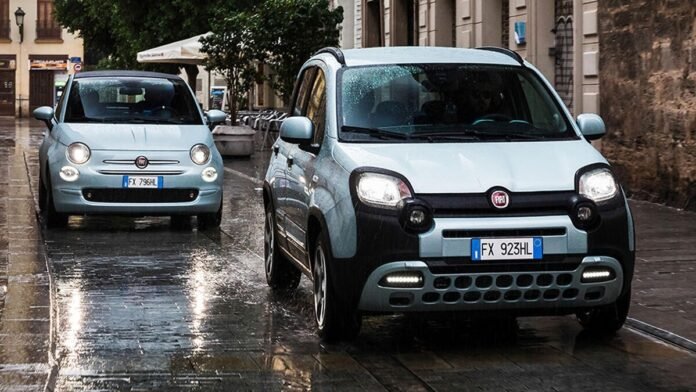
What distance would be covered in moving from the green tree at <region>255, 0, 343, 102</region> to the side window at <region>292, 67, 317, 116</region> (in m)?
20.3

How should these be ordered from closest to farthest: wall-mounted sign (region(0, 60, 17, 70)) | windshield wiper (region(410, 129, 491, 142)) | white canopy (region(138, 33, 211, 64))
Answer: windshield wiper (region(410, 129, 491, 142)), white canopy (region(138, 33, 211, 64)), wall-mounted sign (region(0, 60, 17, 70))

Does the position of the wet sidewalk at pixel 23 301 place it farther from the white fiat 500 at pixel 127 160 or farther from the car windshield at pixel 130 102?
the car windshield at pixel 130 102

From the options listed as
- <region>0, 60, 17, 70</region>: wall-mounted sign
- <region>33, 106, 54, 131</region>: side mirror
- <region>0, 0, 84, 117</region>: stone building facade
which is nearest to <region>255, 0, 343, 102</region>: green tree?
<region>33, 106, 54, 131</region>: side mirror

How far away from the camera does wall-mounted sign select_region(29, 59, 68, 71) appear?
3137 inches

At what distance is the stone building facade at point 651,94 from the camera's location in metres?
16.5

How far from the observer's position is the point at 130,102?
1521 centimetres

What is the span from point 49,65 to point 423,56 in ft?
241

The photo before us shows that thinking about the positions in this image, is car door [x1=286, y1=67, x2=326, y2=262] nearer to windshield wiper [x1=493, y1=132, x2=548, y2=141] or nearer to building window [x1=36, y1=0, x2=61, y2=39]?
windshield wiper [x1=493, y1=132, x2=548, y2=141]

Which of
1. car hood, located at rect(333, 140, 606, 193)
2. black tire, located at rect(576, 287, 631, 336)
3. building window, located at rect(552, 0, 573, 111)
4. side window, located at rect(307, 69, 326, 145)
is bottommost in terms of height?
black tire, located at rect(576, 287, 631, 336)

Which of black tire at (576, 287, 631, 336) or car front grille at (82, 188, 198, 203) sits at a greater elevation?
car front grille at (82, 188, 198, 203)

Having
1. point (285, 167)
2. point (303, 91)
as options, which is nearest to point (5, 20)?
point (303, 91)

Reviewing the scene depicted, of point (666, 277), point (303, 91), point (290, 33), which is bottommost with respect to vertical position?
point (666, 277)

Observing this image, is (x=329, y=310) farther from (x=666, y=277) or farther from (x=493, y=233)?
(x=666, y=277)

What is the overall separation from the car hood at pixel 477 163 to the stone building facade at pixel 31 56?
72.4 m
